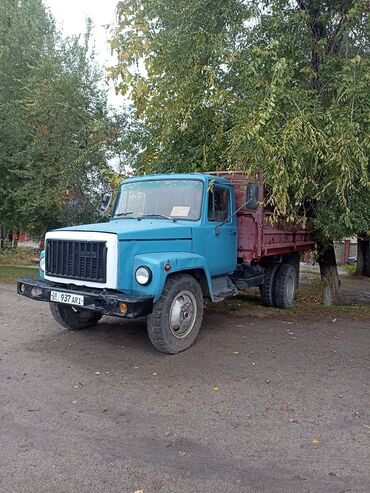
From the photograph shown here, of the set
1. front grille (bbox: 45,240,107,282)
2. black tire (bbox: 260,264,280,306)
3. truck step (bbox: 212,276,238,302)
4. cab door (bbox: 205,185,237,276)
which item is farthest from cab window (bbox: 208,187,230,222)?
black tire (bbox: 260,264,280,306)

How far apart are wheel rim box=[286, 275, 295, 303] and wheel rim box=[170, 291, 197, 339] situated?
396 centimetres

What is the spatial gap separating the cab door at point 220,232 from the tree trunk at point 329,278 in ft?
13.9

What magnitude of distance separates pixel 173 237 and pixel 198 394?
2.17 m

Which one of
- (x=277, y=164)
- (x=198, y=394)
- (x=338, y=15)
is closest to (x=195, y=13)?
(x=338, y=15)

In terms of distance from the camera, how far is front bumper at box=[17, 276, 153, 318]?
4.86 m

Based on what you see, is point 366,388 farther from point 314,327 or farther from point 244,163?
point 244,163

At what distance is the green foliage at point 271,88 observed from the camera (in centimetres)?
623

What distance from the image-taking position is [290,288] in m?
9.39

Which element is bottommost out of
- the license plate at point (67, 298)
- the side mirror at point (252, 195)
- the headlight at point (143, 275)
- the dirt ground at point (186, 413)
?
the dirt ground at point (186, 413)

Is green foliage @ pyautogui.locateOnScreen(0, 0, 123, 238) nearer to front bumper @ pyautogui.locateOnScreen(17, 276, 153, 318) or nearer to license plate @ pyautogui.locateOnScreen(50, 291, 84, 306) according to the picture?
front bumper @ pyautogui.locateOnScreen(17, 276, 153, 318)

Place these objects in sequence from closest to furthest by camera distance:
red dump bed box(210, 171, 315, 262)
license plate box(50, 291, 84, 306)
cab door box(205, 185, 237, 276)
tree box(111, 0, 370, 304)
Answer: license plate box(50, 291, 84, 306) → tree box(111, 0, 370, 304) → cab door box(205, 185, 237, 276) → red dump bed box(210, 171, 315, 262)

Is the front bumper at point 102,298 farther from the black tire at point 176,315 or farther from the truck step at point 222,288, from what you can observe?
the truck step at point 222,288

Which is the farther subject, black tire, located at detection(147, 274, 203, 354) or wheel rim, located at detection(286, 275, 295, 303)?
wheel rim, located at detection(286, 275, 295, 303)

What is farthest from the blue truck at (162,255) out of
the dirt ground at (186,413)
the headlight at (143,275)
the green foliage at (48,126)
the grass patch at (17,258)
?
the grass patch at (17,258)
